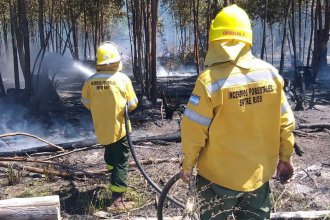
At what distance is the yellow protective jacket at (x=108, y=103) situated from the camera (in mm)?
4559

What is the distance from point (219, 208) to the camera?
276 cm

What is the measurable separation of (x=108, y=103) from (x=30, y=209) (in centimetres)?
177

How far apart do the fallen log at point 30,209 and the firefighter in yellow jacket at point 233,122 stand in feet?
3.08

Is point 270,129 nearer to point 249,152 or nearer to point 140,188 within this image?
point 249,152

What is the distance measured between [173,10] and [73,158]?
2036 centimetres

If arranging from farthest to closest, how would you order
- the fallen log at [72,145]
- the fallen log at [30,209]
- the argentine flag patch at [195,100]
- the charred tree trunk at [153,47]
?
1. the charred tree trunk at [153,47]
2. the fallen log at [72,145]
3. the fallen log at [30,209]
4. the argentine flag patch at [195,100]

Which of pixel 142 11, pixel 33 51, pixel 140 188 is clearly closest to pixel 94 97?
pixel 140 188

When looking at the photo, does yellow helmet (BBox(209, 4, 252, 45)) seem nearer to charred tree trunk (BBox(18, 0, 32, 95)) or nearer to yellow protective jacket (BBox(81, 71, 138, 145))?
yellow protective jacket (BBox(81, 71, 138, 145))

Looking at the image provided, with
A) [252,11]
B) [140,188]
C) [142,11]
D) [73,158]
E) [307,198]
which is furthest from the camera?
[252,11]

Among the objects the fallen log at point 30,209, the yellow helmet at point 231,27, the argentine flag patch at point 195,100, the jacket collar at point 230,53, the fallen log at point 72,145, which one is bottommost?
the fallen log at point 72,145

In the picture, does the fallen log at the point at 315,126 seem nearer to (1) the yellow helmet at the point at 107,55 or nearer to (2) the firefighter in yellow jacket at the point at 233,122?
(1) the yellow helmet at the point at 107,55

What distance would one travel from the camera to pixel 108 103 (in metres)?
4.57

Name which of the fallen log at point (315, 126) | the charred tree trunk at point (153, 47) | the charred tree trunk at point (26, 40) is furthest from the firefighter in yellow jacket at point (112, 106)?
the charred tree trunk at point (26, 40)

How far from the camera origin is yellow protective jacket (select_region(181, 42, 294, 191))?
2.54 metres
